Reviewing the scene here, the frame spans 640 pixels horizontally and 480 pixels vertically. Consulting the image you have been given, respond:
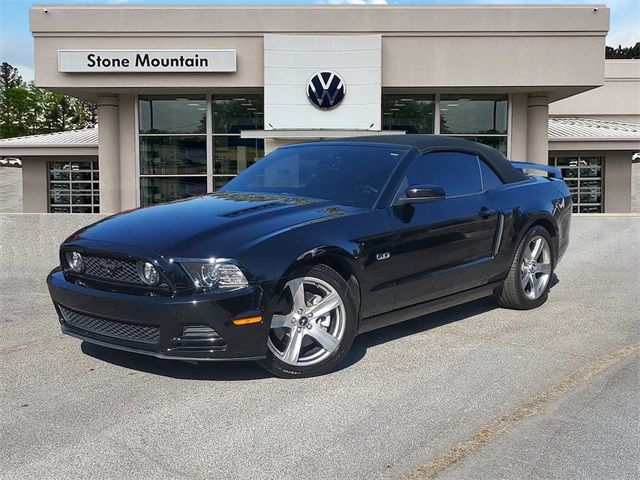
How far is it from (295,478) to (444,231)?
109 inches

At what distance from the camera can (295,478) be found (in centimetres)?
312

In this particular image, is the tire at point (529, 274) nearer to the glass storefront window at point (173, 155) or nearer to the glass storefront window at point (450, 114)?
the glass storefront window at point (450, 114)

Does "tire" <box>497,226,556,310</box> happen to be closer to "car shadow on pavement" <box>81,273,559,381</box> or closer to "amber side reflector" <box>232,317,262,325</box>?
"car shadow on pavement" <box>81,273,559,381</box>

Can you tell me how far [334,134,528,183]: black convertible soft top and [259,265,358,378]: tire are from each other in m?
1.69

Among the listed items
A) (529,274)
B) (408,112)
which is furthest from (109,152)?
(529,274)

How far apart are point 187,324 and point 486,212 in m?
2.90

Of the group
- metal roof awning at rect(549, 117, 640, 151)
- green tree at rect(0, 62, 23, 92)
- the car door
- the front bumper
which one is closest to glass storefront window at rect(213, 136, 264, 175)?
metal roof awning at rect(549, 117, 640, 151)

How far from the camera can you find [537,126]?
767 inches

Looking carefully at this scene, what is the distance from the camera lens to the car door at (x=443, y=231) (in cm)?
511

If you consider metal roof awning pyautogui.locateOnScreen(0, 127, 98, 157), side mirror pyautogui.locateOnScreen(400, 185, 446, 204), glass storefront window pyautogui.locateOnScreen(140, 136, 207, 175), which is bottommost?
side mirror pyautogui.locateOnScreen(400, 185, 446, 204)

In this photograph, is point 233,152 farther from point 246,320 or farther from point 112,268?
point 246,320

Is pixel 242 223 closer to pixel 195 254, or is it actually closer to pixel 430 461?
pixel 195 254

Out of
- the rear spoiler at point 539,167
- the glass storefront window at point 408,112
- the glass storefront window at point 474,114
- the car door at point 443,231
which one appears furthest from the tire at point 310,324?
the glass storefront window at point 474,114

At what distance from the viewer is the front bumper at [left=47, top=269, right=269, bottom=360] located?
4.09 metres
